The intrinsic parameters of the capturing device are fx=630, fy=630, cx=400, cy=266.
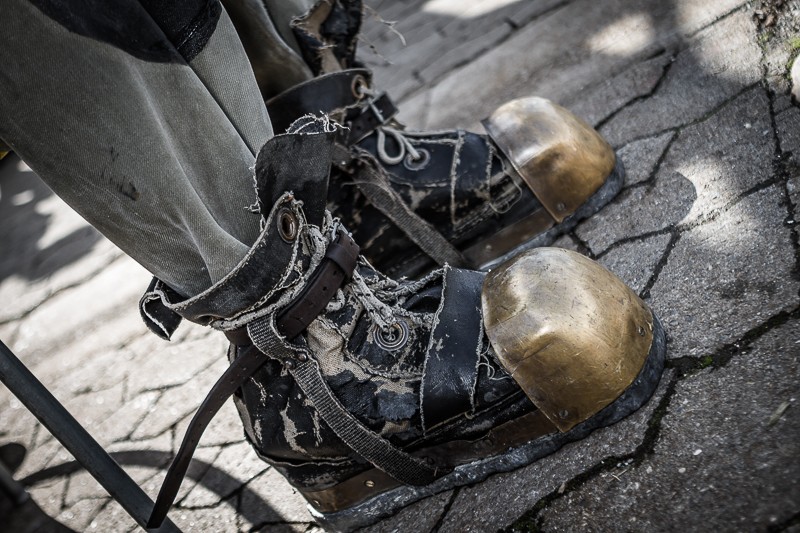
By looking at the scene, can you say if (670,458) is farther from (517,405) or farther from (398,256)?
(398,256)

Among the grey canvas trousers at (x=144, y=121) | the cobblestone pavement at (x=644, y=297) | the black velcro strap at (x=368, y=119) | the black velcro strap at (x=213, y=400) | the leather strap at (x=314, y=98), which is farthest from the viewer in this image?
the black velcro strap at (x=368, y=119)

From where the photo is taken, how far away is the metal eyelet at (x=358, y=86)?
1.58 metres

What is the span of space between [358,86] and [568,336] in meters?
0.90

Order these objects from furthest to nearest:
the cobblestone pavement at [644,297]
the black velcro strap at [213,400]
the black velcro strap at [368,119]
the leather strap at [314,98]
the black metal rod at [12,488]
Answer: the black metal rod at [12,488], the black velcro strap at [368,119], the leather strap at [314,98], the black velcro strap at [213,400], the cobblestone pavement at [644,297]

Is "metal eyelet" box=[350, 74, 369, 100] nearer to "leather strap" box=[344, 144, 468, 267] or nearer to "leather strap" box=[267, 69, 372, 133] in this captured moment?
"leather strap" box=[267, 69, 372, 133]

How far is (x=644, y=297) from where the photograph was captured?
4.30 ft

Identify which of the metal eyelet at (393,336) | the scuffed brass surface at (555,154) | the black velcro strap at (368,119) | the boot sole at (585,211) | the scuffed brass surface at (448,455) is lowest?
the boot sole at (585,211)

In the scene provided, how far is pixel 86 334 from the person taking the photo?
2.46 meters

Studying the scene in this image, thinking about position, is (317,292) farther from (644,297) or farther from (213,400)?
(644,297)

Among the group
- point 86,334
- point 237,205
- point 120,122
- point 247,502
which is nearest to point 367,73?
point 237,205

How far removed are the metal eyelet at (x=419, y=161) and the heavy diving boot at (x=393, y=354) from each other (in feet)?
1.57

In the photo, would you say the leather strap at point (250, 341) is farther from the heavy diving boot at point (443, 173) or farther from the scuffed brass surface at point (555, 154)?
the scuffed brass surface at point (555, 154)

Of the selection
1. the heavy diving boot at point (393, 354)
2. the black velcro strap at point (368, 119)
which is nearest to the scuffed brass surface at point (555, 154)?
the black velcro strap at point (368, 119)

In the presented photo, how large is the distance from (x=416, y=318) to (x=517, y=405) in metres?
0.24
